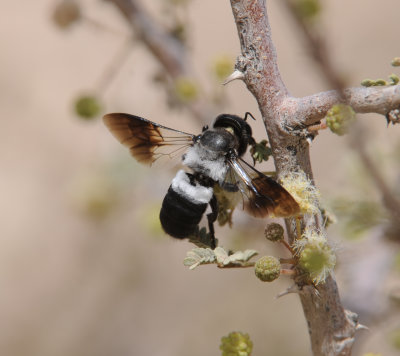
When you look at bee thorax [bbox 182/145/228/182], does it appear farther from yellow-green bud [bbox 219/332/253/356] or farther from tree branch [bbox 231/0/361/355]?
yellow-green bud [bbox 219/332/253/356]

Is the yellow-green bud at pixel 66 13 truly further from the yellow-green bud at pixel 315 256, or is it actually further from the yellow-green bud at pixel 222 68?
the yellow-green bud at pixel 315 256

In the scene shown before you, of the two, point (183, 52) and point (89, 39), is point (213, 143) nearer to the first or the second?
point (183, 52)

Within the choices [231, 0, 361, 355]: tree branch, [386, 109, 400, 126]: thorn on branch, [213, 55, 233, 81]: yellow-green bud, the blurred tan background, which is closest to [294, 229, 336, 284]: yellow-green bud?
[231, 0, 361, 355]: tree branch

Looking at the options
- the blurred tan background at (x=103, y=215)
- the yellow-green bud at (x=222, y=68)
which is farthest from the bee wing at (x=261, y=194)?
the blurred tan background at (x=103, y=215)

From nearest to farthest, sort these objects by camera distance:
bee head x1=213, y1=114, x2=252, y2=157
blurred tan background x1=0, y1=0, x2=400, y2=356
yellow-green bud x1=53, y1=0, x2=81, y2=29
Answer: bee head x1=213, y1=114, x2=252, y2=157
yellow-green bud x1=53, y1=0, x2=81, y2=29
blurred tan background x1=0, y1=0, x2=400, y2=356

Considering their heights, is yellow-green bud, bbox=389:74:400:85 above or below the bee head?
below

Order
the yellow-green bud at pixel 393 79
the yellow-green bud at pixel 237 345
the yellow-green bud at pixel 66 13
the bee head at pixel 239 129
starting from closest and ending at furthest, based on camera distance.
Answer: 1. the yellow-green bud at pixel 393 79
2. the yellow-green bud at pixel 237 345
3. the bee head at pixel 239 129
4. the yellow-green bud at pixel 66 13

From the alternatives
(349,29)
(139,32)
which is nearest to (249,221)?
(139,32)
